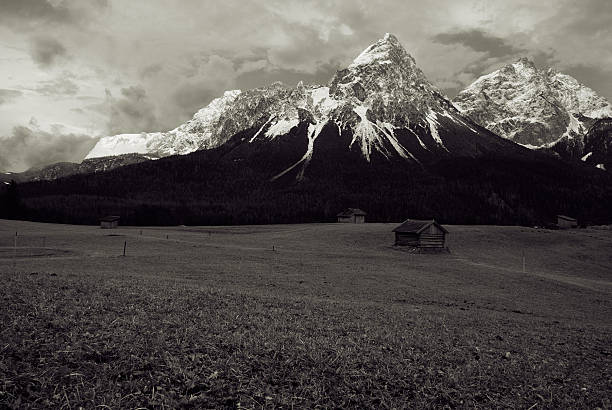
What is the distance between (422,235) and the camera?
77.9 meters

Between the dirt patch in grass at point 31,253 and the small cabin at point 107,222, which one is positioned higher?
the small cabin at point 107,222

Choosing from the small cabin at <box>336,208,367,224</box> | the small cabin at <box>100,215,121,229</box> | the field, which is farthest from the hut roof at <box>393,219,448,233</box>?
the small cabin at <box>100,215,121,229</box>

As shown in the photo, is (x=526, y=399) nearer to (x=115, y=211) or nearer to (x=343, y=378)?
(x=343, y=378)

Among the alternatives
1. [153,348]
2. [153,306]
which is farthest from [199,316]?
[153,348]

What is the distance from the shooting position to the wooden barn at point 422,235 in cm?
7762

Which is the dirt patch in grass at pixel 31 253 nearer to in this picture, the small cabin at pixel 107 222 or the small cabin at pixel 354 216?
the small cabin at pixel 107 222

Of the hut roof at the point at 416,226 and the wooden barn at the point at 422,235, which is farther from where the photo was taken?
the hut roof at the point at 416,226

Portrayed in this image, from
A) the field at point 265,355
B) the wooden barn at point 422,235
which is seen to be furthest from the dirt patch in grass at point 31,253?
the wooden barn at point 422,235

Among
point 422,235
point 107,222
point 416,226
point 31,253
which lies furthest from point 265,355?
point 107,222

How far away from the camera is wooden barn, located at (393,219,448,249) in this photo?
255 ft

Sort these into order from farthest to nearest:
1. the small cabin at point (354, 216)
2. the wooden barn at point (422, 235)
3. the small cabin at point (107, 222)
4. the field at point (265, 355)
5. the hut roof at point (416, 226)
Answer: the small cabin at point (354, 216) < the small cabin at point (107, 222) < the hut roof at point (416, 226) < the wooden barn at point (422, 235) < the field at point (265, 355)

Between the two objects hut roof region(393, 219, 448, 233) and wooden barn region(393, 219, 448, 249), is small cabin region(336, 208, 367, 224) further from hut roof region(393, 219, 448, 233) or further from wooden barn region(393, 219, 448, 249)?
wooden barn region(393, 219, 448, 249)

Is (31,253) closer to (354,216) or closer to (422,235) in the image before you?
(422,235)

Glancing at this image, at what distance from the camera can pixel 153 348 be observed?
970cm
